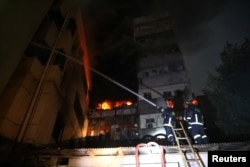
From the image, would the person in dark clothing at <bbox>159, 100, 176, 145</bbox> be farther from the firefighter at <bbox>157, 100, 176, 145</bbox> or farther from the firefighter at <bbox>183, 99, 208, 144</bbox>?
the firefighter at <bbox>183, 99, 208, 144</bbox>

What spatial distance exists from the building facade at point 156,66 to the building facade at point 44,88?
1236 centimetres

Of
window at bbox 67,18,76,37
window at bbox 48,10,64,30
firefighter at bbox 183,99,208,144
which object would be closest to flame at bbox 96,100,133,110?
window at bbox 67,18,76,37

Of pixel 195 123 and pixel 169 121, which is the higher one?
pixel 169 121

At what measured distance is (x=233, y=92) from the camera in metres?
18.1

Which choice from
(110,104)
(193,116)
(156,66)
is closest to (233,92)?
(193,116)

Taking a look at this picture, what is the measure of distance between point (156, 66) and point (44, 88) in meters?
24.3

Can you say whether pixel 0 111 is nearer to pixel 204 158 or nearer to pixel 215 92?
pixel 204 158

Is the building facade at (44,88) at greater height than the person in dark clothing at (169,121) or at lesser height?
greater

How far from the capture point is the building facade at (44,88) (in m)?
9.64

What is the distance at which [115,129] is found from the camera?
33.2 m

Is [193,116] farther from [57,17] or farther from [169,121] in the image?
[57,17]

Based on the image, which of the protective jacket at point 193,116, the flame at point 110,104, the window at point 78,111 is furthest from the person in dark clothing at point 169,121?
the flame at point 110,104

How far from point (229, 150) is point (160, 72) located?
86.5ft

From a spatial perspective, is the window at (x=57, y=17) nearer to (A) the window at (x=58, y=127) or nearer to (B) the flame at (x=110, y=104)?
(A) the window at (x=58, y=127)
